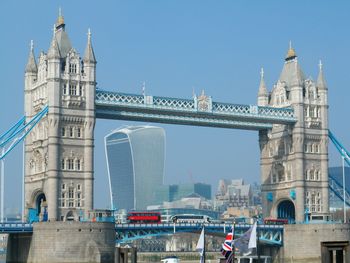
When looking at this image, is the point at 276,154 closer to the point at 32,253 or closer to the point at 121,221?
the point at 121,221

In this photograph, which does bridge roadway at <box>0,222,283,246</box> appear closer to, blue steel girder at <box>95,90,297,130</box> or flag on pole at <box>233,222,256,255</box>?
blue steel girder at <box>95,90,297,130</box>

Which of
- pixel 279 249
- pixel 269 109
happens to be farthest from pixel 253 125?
pixel 279 249

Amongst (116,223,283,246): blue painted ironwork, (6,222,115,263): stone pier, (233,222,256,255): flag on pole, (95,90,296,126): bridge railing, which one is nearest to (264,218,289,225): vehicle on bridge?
(116,223,283,246): blue painted ironwork

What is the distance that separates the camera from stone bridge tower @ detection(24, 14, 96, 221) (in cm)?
9719

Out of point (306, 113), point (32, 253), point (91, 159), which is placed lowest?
point (32, 253)

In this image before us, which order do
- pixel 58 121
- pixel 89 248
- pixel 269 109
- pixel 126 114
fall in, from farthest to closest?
pixel 269 109, pixel 126 114, pixel 58 121, pixel 89 248

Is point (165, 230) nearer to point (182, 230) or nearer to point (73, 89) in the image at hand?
point (182, 230)

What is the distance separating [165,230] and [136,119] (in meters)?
14.5

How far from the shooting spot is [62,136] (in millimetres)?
98312

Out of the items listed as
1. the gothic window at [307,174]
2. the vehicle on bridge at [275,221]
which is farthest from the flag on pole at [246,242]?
the gothic window at [307,174]

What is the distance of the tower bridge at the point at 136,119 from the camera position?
A: 3856 inches

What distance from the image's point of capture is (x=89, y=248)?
90188 mm

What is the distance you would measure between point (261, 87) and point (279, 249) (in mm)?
24276

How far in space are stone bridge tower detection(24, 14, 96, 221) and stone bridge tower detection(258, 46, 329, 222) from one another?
29.9m
